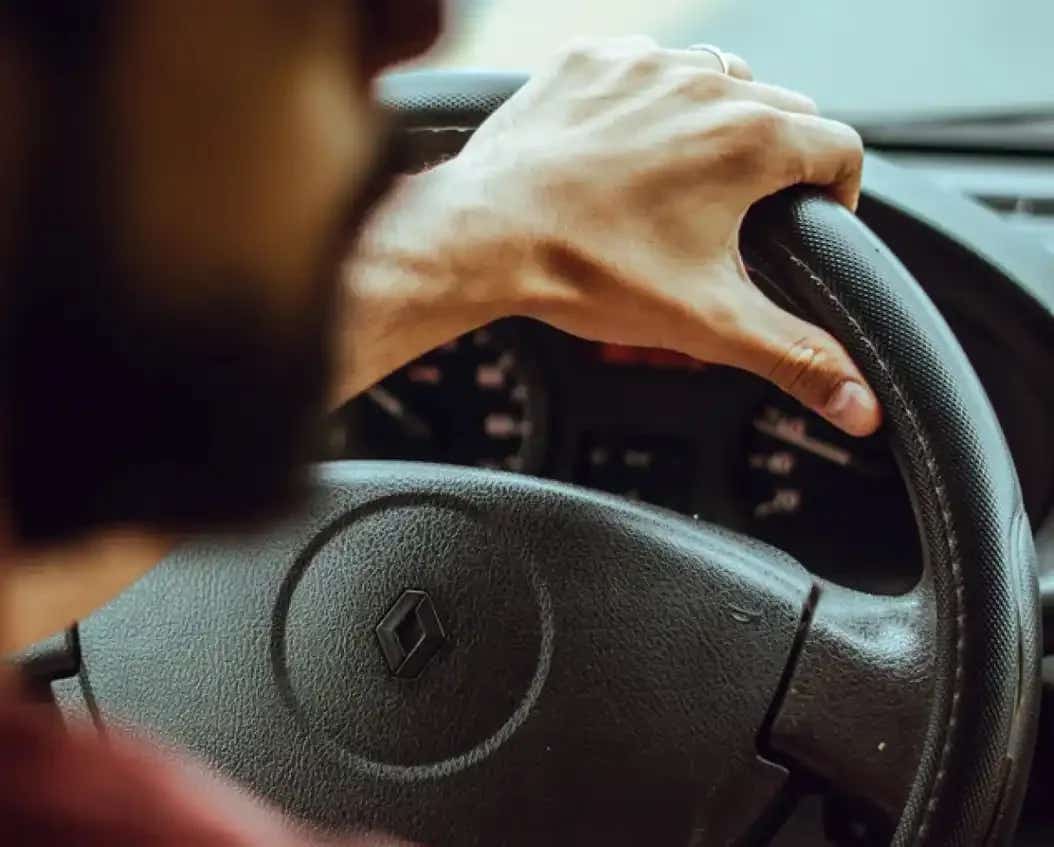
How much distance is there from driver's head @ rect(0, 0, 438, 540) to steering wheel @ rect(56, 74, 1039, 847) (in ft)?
1.66

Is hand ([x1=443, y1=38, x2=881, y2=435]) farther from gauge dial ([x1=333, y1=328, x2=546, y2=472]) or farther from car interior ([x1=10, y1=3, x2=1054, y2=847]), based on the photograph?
gauge dial ([x1=333, y1=328, x2=546, y2=472])

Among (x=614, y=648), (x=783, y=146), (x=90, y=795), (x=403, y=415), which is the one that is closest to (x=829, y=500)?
(x=403, y=415)

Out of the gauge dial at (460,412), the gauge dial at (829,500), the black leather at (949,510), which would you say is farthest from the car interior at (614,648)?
the gauge dial at (460,412)

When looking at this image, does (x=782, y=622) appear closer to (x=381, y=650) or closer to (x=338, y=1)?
(x=381, y=650)

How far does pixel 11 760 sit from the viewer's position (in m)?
0.32

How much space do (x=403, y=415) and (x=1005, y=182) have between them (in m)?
0.65

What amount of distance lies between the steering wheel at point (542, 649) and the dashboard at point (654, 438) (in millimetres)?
589

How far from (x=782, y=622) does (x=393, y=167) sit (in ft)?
1.81

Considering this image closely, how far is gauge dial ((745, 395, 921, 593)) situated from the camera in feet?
4.91

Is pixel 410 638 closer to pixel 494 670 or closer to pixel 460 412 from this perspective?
pixel 494 670

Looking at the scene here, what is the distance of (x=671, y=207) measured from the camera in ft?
2.68

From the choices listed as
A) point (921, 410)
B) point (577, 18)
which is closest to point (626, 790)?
point (921, 410)

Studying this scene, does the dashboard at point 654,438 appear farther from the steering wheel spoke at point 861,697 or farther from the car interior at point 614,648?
the steering wheel spoke at point 861,697

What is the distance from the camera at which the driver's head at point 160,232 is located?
1.02ft
